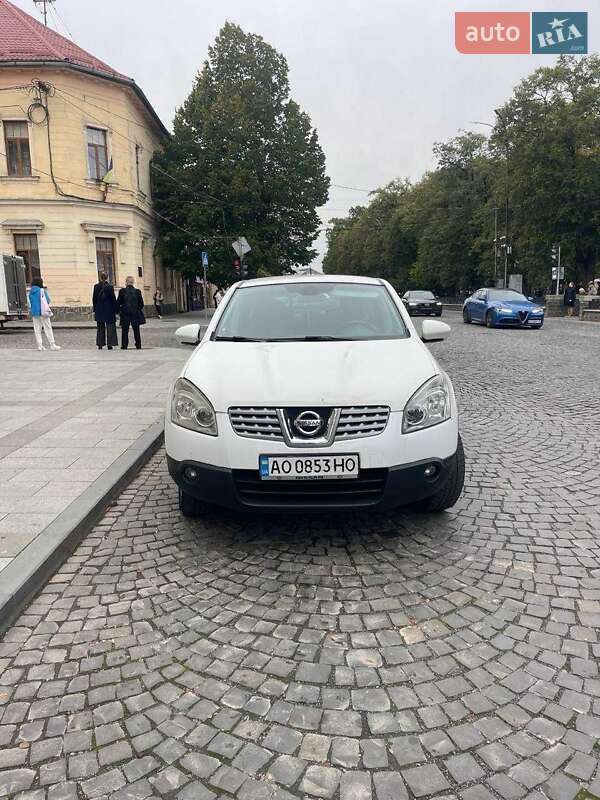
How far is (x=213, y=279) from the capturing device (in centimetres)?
3369

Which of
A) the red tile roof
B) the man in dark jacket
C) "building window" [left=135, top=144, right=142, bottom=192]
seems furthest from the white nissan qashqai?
"building window" [left=135, top=144, right=142, bottom=192]

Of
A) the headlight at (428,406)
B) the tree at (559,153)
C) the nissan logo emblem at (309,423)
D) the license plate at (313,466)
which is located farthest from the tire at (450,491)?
the tree at (559,153)

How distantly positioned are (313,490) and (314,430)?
0.33 m

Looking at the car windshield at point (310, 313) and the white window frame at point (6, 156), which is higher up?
the white window frame at point (6, 156)

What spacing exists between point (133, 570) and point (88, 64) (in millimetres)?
29160

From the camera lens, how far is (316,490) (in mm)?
3291

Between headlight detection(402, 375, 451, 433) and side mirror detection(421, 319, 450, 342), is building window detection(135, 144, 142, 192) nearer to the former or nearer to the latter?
side mirror detection(421, 319, 450, 342)

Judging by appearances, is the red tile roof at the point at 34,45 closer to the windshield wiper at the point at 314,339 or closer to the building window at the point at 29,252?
the building window at the point at 29,252

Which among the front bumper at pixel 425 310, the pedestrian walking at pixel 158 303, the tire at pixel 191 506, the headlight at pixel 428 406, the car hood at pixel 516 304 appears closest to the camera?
the headlight at pixel 428 406

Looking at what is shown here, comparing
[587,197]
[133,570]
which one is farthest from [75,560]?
[587,197]

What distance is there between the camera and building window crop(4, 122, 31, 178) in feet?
86.6

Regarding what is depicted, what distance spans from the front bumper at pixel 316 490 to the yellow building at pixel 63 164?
26.1 m

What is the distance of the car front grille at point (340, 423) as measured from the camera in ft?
10.7

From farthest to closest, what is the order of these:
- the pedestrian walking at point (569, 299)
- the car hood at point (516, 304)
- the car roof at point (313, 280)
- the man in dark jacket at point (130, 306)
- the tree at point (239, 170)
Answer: the tree at point (239, 170) < the pedestrian walking at point (569, 299) < the car hood at point (516, 304) < the man in dark jacket at point (130, 306) < the car roof at point (313, 280)
